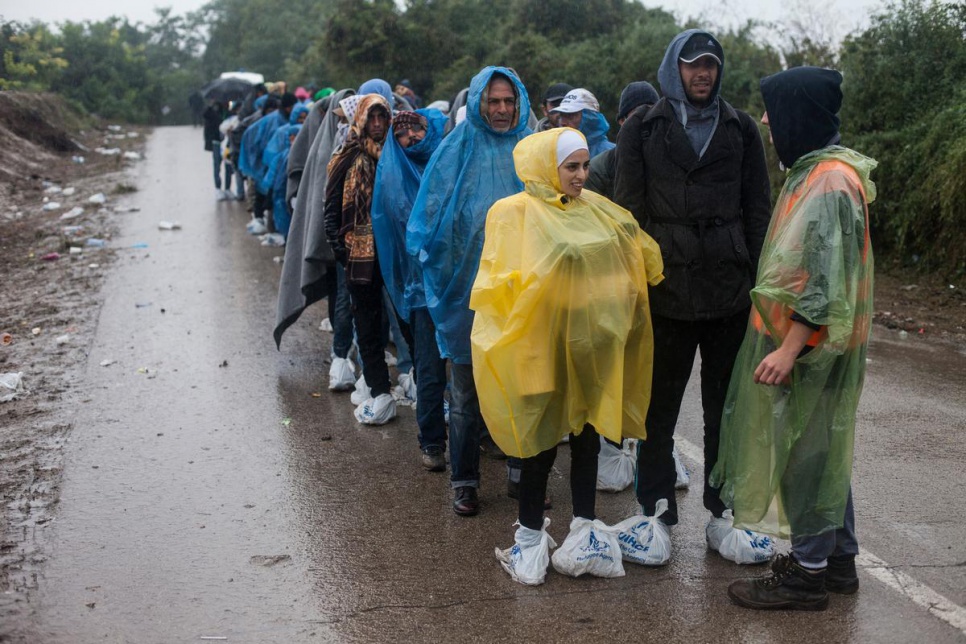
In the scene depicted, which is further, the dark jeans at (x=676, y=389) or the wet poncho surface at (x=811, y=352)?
the dark jeans at (x=676, y=389)

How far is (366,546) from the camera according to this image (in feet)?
14.8

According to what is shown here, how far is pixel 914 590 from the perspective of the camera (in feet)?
12.8

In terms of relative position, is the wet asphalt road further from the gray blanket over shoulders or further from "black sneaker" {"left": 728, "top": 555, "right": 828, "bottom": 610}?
the gray blanket over shoulders

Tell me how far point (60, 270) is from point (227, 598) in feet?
28.3

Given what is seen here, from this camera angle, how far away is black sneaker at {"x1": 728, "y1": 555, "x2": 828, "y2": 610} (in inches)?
150

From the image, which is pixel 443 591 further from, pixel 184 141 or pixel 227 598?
pixel 184 141

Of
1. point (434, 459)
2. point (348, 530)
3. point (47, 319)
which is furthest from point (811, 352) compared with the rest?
point (47, 319)

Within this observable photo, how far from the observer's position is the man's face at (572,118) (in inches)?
241

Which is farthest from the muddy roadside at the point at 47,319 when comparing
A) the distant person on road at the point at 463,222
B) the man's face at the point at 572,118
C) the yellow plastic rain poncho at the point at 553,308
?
the man's face at the point at 572,118

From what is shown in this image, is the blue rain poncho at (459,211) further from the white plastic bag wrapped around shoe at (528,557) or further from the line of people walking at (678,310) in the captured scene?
the white plastic bag wrapped around shoe at (528,557)

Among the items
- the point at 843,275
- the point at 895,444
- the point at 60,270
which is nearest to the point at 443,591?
the point at 843,275

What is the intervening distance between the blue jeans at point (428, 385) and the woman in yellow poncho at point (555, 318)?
50.7 inches

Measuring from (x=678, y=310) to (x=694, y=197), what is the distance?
0.47m

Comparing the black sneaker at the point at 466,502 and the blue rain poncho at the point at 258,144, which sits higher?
the blue rain poncho at the point at 258,144
